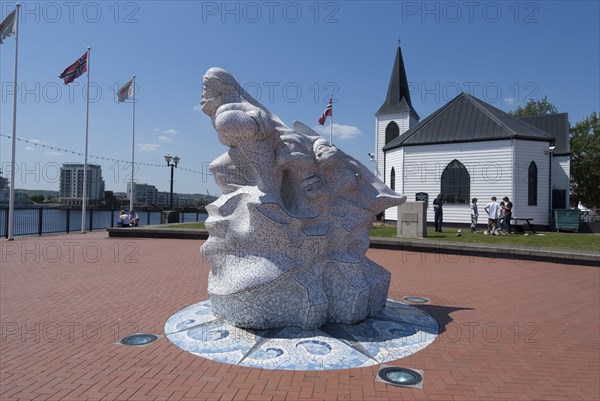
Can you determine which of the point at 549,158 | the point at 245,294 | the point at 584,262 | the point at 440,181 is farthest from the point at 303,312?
the point at 549,158

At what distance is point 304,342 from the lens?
523 centimetres

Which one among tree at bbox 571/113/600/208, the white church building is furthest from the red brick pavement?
tree at bbox 571/113/600/208

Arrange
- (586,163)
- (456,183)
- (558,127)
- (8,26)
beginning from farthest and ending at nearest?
(586,163) < (558,127) < (456,183) < (8,26)

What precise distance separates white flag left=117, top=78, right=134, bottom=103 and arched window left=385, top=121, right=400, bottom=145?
25.0 meters

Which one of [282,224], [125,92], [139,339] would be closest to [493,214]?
[282,224]

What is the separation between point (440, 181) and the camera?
27156mm

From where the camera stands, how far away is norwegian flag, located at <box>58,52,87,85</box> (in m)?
19.7

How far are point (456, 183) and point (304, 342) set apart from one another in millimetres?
24042

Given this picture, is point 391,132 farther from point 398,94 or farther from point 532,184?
point 532,184

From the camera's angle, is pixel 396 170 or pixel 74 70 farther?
pixel 396 170

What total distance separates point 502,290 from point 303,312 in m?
5.84

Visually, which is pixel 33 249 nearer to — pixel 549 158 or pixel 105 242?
pixel 105 242

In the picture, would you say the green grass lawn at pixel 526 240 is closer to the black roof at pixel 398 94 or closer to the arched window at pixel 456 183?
the arched window at pixel 456 183

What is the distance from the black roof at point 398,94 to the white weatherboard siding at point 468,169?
44.2ft
